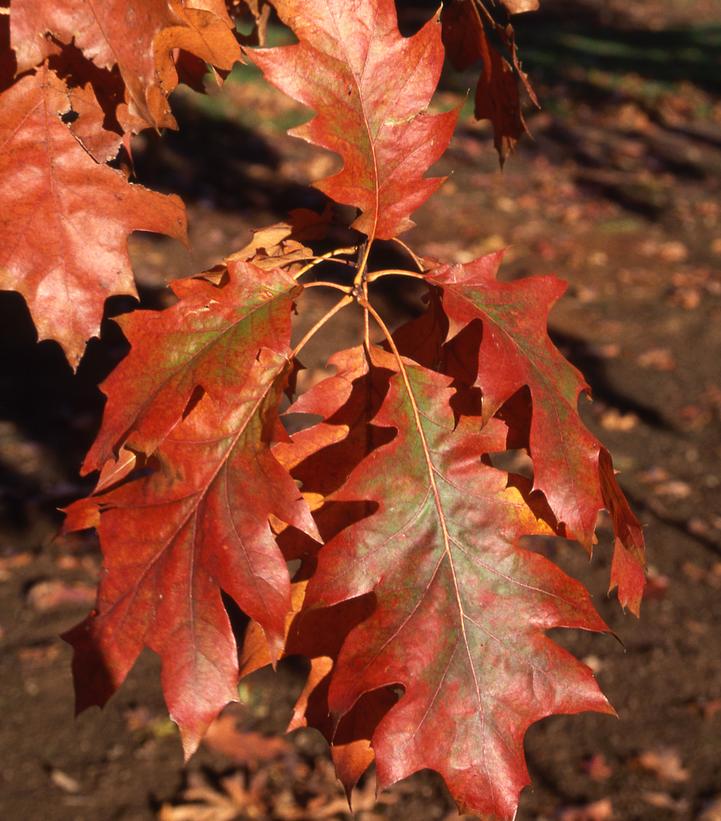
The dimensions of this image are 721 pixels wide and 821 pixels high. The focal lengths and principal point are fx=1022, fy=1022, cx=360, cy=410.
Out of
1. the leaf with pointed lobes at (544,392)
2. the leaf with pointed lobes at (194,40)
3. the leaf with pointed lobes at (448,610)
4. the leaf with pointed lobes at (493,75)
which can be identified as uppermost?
the leaf with pointed lobes at (194,40)

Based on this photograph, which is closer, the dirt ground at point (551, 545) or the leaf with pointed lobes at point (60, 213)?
the leaf with pointed lobes at point (60, 213)

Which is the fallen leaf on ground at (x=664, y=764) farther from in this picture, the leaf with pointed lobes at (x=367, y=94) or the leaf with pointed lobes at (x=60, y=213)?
the leaf with pointed lobes at (x=60, y=213)

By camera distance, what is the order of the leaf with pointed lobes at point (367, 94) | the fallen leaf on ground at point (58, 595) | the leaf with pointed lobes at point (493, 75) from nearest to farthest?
the leaf with pointed lobes at point (367, 94) → the leaf with pointed lobes at point (493, 75) → the fallen leaf on ground at point (58, 595)

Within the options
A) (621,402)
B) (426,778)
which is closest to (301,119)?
(621,402)

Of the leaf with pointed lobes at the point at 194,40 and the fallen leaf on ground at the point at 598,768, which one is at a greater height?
the leaf with pointed lobes at the point at 194,40

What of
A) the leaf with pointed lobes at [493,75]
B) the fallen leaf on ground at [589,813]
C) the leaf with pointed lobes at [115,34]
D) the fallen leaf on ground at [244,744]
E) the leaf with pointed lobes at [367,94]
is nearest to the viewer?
the leaf with pointed lobes at [115,34]

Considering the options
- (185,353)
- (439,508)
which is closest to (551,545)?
(439,508)

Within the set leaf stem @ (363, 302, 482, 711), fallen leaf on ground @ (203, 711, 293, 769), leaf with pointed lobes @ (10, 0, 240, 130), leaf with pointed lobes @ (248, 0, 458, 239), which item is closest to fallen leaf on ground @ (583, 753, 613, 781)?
fallen leaf on ground @ (203, 711, 293, 769)

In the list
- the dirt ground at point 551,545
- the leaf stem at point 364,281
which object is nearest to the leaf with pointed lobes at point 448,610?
the leaf stem at point 364,281
